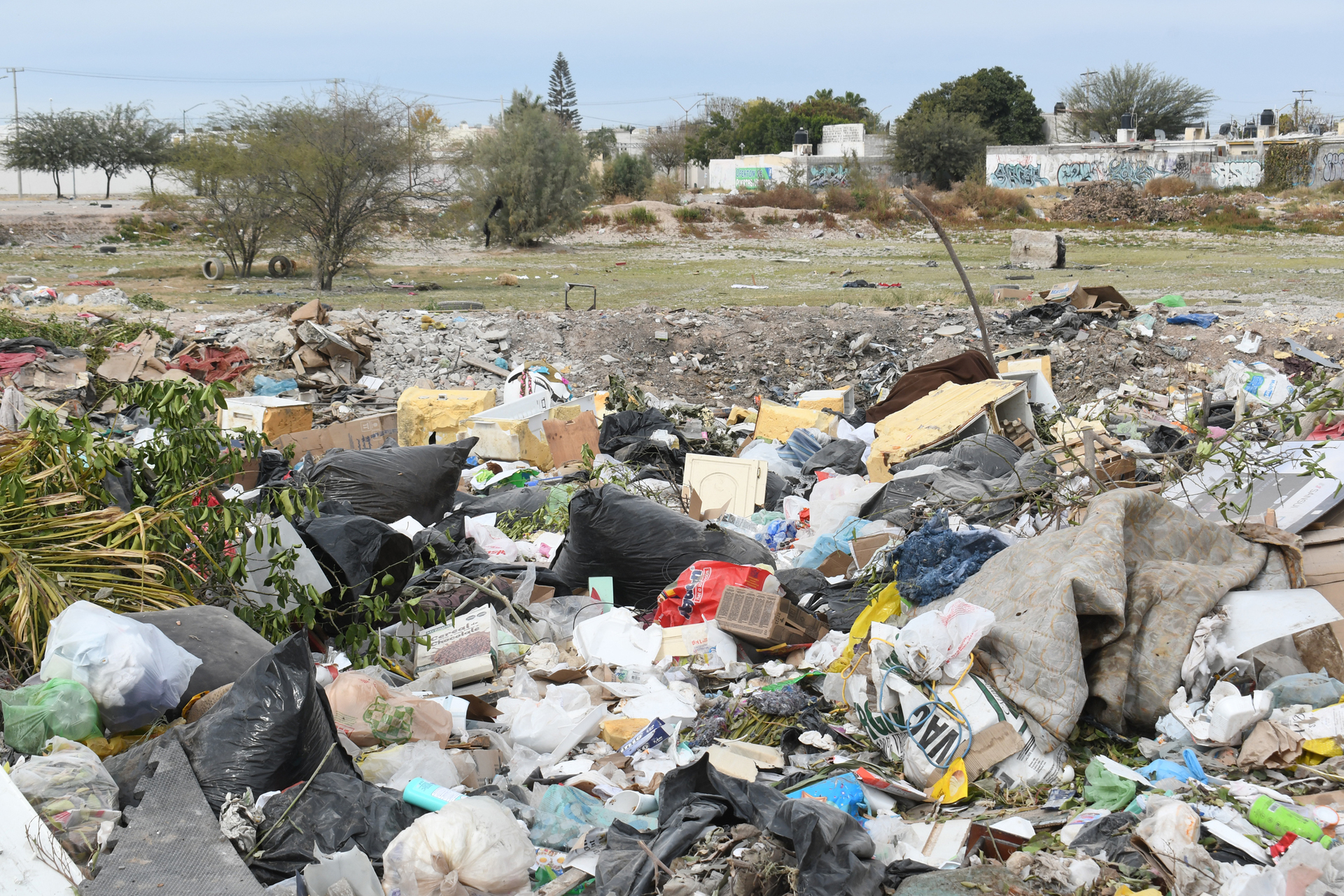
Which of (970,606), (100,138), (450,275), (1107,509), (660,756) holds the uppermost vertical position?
(100,138)

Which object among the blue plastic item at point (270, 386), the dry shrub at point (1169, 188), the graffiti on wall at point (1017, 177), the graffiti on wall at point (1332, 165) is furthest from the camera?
the graffiti on wall at point (1017, 177)

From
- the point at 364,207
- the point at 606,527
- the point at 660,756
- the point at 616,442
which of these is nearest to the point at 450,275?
the point at 364,207

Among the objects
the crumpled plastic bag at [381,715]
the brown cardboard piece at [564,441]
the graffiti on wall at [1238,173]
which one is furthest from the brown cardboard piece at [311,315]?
the graffiti on wall at [1238,173]

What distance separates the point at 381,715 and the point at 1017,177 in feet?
131

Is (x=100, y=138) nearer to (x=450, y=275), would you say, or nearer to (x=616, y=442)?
(x=450, y=275)

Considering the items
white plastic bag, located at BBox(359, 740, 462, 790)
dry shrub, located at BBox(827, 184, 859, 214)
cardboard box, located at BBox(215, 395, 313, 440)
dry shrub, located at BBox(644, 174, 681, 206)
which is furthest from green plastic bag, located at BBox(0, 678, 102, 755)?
dry shrub, located at BBox(644, 174, 681, 206)

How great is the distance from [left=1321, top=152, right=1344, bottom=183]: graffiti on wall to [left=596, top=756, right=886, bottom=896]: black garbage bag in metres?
41.6

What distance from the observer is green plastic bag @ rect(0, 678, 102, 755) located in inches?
94.1

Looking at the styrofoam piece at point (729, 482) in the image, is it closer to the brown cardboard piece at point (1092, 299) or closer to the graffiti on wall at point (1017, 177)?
the brown cardboard piece at point (1092, 299)

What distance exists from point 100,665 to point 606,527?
7.14 feet

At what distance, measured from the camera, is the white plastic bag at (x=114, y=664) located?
2467 mm

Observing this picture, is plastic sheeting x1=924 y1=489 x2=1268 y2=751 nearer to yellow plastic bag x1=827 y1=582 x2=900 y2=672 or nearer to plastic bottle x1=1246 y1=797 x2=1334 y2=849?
yellow plastic bag x1=827 y1=582 x2=900 y2=672

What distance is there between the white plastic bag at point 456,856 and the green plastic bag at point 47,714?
34.9 inches

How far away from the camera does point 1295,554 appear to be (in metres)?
3.30
